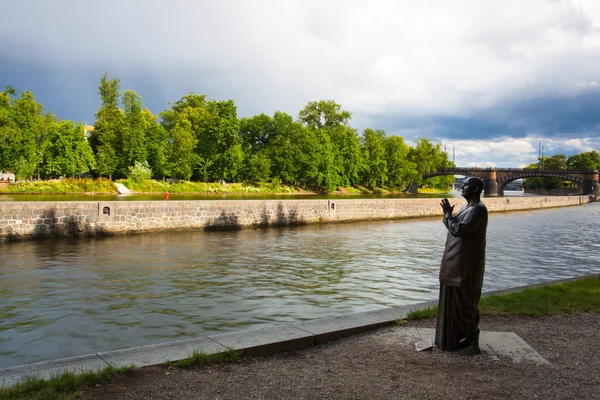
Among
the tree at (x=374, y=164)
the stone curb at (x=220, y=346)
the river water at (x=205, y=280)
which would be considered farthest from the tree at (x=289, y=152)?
the stone curb at (x=220, y=346)

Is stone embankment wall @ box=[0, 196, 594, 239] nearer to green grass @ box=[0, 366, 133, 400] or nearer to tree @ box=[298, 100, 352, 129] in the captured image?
green grass @ box=[0, 366, 133, 400]

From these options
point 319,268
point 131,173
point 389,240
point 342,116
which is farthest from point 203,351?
point 342,116

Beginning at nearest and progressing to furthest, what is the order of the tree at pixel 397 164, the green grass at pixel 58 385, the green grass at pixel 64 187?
the green grass at pixel 58 385 → the green grass at pixel 64 187 → the tree at pixel 397 164

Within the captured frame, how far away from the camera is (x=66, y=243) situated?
1800cm

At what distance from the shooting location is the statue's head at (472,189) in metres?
5.66

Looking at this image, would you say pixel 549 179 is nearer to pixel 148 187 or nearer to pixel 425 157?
pixel 425 157

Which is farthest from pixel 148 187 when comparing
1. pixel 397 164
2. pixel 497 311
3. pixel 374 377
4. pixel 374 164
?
pixel 374 377

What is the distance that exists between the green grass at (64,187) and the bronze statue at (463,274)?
59063 millimetres

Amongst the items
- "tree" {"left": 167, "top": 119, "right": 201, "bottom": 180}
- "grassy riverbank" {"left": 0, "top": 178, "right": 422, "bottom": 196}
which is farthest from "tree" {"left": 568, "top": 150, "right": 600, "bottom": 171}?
"tree" {"left": 167, "top": 119, "right": 201, "bottom": 180}

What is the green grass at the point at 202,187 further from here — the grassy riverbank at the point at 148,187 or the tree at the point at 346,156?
the tree at the point at 346,156

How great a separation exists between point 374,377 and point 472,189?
8.15 feet

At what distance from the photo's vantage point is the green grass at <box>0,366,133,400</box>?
4008mm

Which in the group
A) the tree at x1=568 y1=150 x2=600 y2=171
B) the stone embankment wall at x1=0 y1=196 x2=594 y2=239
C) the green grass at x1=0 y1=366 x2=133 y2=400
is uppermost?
the tree at x1=568 y1=150 x2=600 y2=171

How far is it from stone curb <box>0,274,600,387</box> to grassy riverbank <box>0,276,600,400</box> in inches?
7.7
